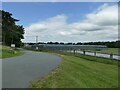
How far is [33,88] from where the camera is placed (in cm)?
1011

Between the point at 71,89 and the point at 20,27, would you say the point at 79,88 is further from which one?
the point at 20,27

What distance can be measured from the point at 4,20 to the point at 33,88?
59.2 meters

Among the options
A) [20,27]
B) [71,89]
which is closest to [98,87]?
[71,89]

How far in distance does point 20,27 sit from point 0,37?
34.5 metres

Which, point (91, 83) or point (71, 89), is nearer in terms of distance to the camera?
point (71, 89)

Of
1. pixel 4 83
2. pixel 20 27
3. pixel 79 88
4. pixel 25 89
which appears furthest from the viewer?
pixel 20 27

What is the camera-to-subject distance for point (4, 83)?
441 inches

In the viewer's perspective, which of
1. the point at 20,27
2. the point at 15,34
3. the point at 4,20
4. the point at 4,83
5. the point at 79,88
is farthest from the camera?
the point at 20,27

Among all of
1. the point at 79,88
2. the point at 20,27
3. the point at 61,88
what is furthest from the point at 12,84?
the point at 20,27

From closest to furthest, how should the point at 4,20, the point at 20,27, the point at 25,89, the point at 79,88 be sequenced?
the point at 25,89, the point at 79,88, the point at 4,20, the point at 20,27

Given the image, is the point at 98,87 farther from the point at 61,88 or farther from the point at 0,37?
the point at 0,37

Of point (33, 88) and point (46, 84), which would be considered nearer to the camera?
point (33, 88)

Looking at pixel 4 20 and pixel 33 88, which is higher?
pixel 4 20

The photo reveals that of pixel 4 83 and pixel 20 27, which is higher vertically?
pixel 20 27
